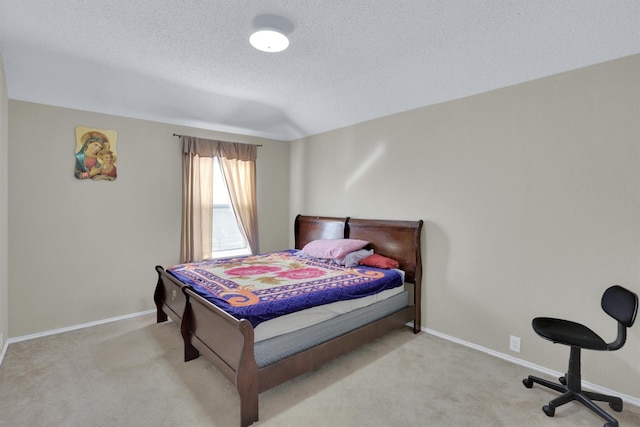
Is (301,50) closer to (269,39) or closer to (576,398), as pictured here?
(269,39)

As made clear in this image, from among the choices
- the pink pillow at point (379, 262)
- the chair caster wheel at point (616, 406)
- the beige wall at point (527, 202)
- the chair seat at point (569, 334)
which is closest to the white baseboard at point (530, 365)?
the beige wall at point (527, 202)

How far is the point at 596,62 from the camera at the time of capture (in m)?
2.32

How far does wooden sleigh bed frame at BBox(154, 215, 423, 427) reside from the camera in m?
1.98

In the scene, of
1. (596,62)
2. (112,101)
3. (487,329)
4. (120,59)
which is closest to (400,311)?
(487,329)

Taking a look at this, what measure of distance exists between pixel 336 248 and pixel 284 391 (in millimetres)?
1721

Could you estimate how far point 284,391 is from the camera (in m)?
2.31

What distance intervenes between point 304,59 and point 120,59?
174cm

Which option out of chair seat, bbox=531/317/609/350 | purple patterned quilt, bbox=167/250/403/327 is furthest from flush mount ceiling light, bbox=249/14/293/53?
chair seat, bbox=531/317/609/350

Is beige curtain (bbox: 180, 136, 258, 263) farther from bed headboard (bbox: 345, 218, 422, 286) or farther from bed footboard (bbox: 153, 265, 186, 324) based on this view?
bed headboard (bbox: 345, 218, 422, 286)

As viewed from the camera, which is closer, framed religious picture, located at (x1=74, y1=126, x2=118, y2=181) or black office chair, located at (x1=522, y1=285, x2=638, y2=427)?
black office chair, located at (x1=522, y1=285, x2=638, y2=427)

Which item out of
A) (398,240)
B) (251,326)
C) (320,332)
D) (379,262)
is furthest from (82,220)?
(398,240)

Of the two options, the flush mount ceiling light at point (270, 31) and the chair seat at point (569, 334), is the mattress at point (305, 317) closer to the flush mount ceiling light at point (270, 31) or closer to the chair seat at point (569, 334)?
the chair seat at point (569, 334)

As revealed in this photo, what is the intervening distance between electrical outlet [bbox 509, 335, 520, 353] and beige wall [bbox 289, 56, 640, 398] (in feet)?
0.13

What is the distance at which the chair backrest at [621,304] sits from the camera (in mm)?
1883
